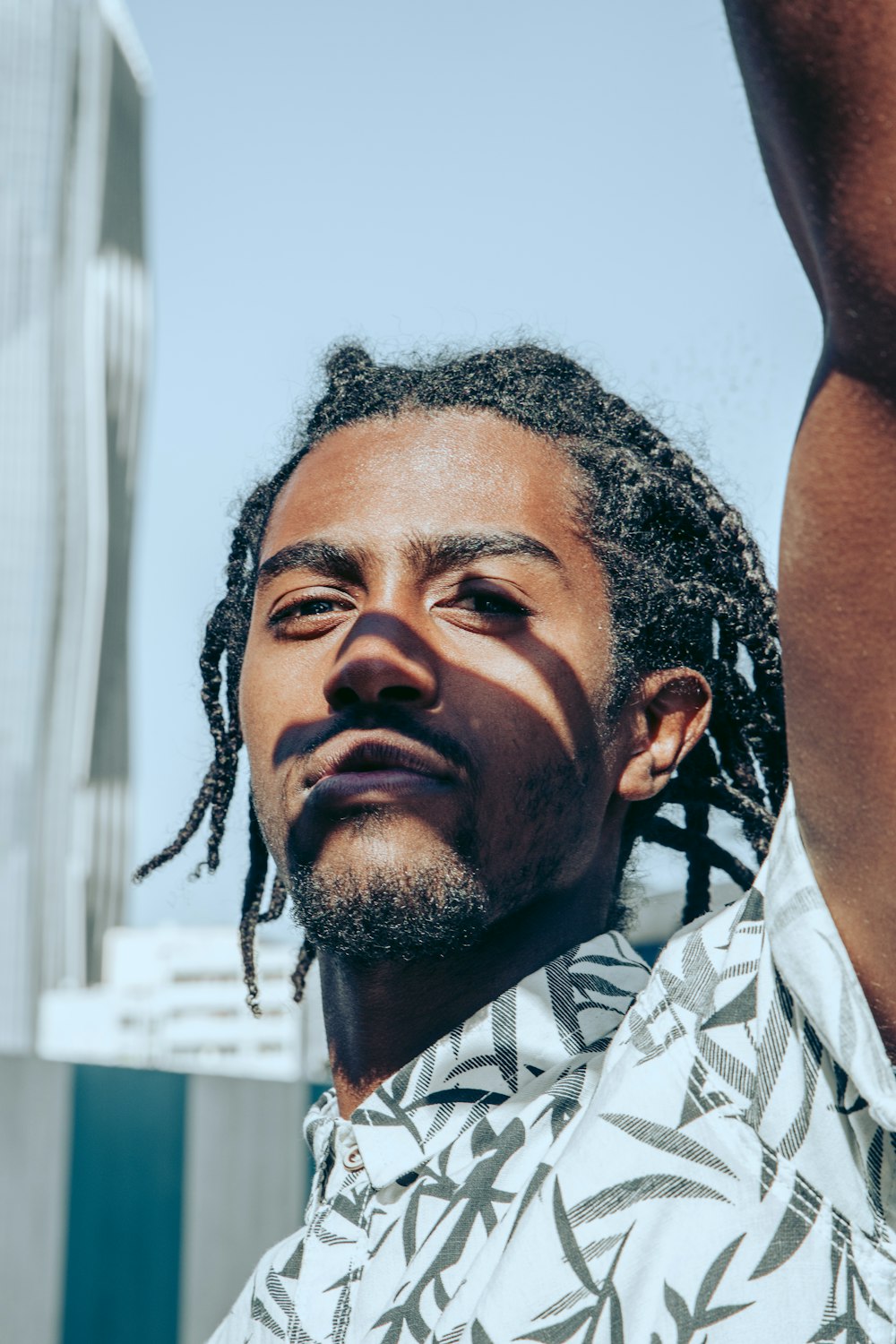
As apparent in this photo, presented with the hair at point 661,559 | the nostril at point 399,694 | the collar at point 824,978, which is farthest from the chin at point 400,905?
the collar at point 824,978

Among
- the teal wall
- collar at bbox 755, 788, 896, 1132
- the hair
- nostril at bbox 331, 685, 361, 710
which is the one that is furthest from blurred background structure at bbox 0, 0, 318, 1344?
collar at bbox 755, 788, 896, 1132

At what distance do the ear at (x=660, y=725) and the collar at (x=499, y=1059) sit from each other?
267mm

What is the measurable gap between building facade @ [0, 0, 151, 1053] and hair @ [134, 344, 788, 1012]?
29863mm

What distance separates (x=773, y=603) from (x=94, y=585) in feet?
102

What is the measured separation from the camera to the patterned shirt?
0.92 metres

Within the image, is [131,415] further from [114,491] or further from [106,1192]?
[106,1192]

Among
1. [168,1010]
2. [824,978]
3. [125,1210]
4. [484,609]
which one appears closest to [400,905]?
[484,609]

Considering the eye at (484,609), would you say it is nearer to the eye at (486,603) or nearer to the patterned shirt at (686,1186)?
the eye at (486,603)

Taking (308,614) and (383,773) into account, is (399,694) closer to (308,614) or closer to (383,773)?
(383,773)

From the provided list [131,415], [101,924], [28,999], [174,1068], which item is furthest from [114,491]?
[174,1068]

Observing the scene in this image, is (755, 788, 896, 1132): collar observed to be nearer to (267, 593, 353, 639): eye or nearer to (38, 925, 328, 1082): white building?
(267, 593, 353, 639): eye

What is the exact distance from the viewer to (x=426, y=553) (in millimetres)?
1663

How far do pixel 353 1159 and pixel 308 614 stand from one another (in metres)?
0.64

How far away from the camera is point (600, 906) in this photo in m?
1.64
